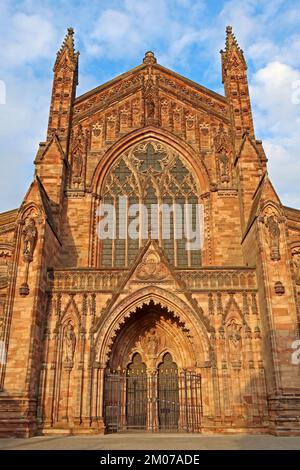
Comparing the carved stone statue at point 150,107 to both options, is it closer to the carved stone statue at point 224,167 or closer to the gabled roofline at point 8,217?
the carved stone statue at point 224,167

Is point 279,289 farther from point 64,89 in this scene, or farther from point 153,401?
point 64,89

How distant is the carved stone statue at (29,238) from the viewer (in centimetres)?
1634

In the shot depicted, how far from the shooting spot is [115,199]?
21.8 meters

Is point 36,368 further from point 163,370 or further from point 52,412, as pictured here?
point 163,370

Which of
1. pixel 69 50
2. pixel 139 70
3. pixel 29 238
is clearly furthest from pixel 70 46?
pixel 29 238

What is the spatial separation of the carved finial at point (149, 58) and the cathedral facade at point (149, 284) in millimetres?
3397

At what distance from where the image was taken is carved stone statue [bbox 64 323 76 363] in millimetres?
16062

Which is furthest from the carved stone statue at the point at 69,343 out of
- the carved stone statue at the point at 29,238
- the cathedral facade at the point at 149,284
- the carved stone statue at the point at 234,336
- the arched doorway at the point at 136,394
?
the carved stone statue at the point at 234,336

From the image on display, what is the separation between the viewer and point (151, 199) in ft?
71.9

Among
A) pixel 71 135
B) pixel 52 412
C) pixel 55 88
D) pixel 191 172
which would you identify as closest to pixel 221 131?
pixel 191 172

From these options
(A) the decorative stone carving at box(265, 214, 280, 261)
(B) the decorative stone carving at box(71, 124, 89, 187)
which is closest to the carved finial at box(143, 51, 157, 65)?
(B) the decorative stone carving at box(71, 124, 89, 187)

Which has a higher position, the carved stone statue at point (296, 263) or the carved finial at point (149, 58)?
the carved finial at point (149, 58)
